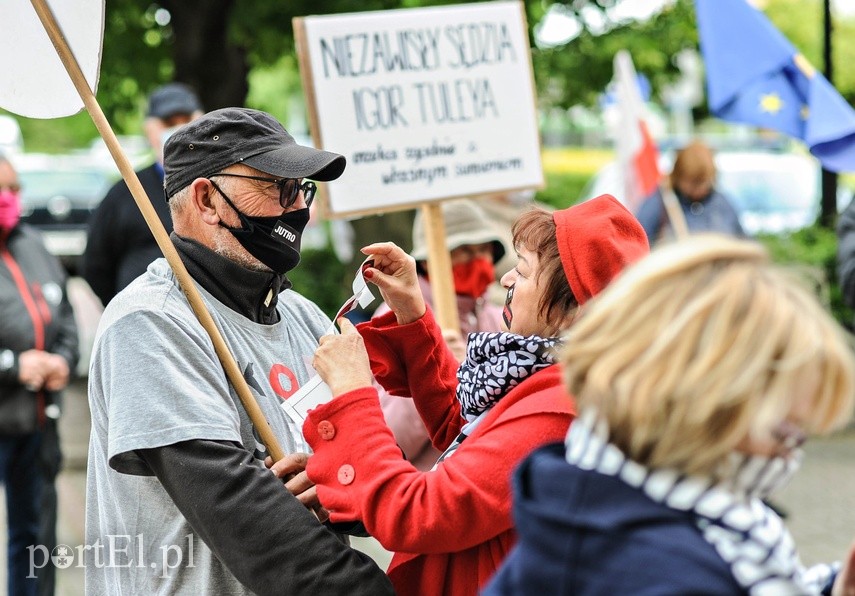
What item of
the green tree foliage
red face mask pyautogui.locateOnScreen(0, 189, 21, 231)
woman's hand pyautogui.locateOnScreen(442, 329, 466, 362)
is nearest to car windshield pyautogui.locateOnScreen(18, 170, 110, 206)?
the green tree foliage

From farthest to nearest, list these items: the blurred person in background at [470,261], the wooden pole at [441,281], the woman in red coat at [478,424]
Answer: the blurred person in background at [470,261], the wooden pole at [441,281], the woman in red coat at [478,424]

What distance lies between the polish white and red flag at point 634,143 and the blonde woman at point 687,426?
5.92 metres

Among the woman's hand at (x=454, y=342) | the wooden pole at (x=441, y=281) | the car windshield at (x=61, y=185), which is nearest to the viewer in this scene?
the woman's hand at (x=454, y=342)

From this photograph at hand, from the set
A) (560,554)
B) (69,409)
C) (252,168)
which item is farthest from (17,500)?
(69,409)

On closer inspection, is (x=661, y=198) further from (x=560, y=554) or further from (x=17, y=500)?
(x=560, y=554)

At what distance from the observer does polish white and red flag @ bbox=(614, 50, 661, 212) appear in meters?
7.32

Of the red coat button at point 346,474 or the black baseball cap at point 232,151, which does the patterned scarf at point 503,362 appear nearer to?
the red coat button at point 346,474

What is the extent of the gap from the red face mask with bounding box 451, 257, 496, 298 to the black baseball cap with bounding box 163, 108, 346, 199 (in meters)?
2.12

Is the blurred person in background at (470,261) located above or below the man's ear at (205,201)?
below

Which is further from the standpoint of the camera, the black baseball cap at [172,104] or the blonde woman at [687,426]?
the black baseball cap at [172,104]

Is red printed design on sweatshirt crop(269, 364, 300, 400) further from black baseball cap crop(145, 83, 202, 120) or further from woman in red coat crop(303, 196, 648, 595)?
black baseball cap crop(145, 83, 202, 120)

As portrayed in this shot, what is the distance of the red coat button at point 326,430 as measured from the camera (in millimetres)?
2072

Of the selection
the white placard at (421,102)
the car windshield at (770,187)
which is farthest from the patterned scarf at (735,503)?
the car windshield at (770,187)

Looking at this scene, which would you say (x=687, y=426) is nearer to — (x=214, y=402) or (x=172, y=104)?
(x=214, y=402)
